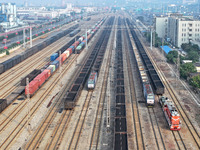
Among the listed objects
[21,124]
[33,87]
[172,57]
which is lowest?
[21,124]

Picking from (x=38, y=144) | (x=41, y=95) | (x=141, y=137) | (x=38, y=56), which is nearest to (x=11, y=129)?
(x=38, y=144)

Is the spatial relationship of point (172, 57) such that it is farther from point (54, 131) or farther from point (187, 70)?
point (54, 131)

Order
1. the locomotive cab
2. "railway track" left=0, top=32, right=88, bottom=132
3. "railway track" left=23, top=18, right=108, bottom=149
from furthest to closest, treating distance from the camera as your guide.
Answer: the locomotive cab → "railway track" left=0, top=32, right=88, bottom=132 → "railway track" left=23, top=18, right=108, bottom=149

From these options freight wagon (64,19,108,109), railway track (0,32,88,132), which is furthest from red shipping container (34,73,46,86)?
railway track (0,32,88,132)

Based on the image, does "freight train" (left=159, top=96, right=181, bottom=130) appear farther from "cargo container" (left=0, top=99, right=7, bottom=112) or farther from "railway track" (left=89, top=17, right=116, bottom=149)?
"cargo container" (left=0, top=99, right=7, bottom=112)

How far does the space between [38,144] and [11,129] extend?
6527 mm

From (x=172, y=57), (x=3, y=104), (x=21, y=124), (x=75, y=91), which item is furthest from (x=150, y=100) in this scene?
(x=172, y=57)

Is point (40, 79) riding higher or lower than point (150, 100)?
higher

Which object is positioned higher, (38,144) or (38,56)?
(38,56)

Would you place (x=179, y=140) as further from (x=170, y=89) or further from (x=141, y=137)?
(x=170, y=89)

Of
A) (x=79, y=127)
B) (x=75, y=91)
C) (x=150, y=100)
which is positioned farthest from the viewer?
(x=75, y=91)

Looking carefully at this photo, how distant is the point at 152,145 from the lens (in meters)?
32.7

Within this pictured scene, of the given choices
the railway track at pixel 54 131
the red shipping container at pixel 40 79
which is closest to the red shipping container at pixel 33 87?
the red shipping container at pixel 40 79

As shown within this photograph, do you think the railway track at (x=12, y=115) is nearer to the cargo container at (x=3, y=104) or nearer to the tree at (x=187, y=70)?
the cargo container at (x=3, y=104)
